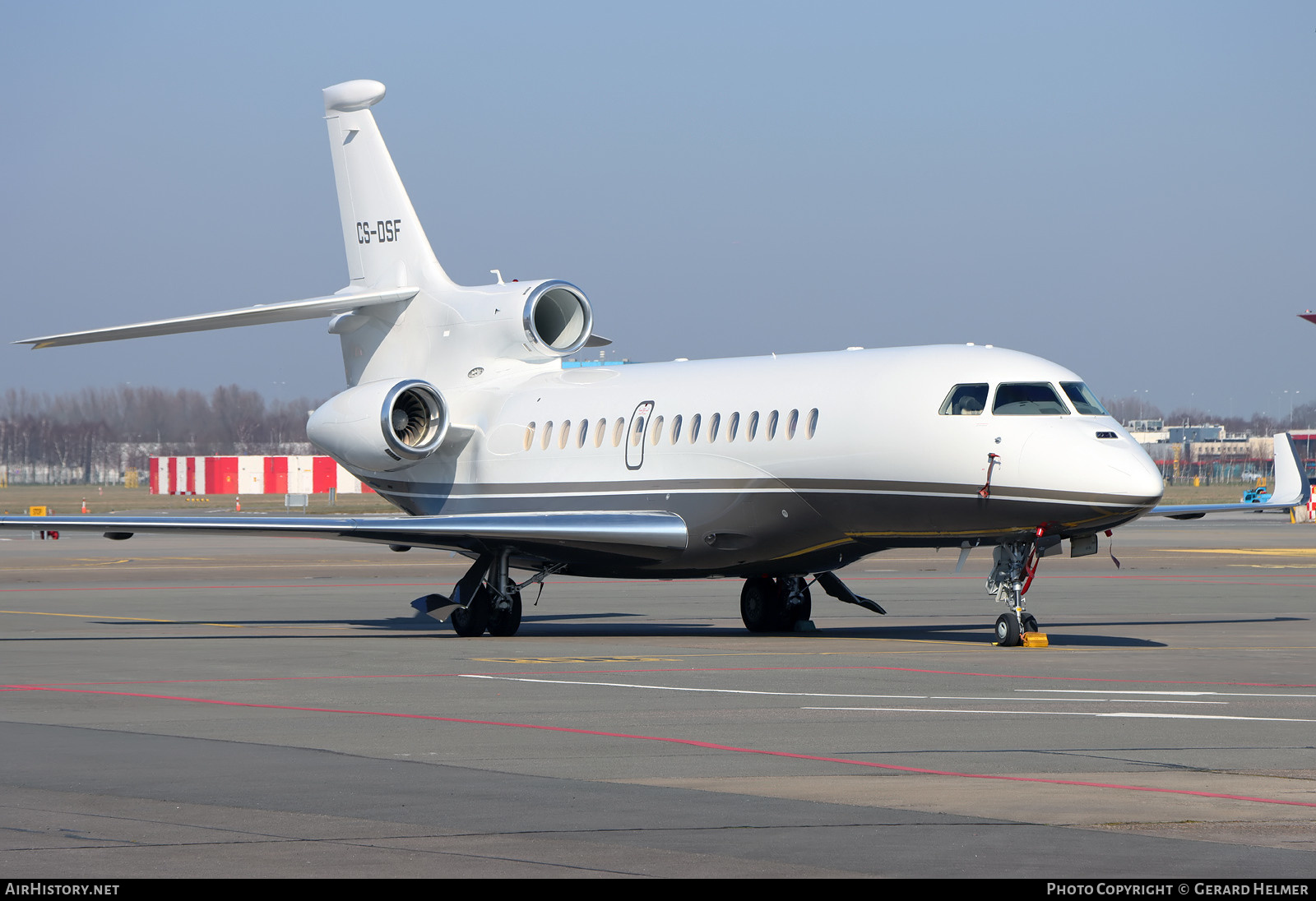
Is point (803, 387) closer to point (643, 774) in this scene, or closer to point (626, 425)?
point (626, 425)

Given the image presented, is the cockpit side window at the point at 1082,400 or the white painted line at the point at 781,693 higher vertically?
the cockpit side window at the point at 1082,400

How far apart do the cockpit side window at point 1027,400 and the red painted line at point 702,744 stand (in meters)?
9.01

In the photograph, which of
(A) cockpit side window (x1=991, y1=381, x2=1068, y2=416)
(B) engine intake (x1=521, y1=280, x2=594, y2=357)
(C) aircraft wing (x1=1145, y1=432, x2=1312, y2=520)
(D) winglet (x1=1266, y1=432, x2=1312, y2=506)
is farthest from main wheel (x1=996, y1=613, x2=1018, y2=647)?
(B) engine intake (x1=521, y1=280, x2=594, y2=357)

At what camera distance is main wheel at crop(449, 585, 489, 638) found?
78.3 ft

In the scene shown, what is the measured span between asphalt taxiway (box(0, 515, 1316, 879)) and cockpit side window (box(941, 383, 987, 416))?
2.84 metres

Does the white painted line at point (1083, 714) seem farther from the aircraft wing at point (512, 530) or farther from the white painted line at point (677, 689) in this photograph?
the aircraft wing at point (512, 530)

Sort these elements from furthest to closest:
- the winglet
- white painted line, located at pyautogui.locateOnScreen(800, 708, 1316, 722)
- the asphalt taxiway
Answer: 1. the winglet
2. white painted line, located at pyautogui.locateOnScreen(800, 708, 1316, 722)
3. the asphalt taxiway

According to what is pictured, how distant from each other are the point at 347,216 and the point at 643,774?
20945 millimetres

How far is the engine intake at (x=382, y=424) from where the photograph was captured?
26.3 meters

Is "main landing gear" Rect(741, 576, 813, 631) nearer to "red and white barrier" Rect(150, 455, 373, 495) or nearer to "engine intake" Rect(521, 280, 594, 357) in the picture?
"engine intake" Rect(521, 280, 594, 357)

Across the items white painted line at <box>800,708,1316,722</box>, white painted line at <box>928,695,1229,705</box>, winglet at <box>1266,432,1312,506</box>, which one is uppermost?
white painted line at <box>800,708,1316,722</box>

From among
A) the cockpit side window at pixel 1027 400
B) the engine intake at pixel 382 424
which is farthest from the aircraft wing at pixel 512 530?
the cockpit side window at pixel 1027 400

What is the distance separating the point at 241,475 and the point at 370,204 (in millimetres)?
96490

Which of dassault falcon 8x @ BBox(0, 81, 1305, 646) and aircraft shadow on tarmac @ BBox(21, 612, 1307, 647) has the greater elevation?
dassault falcon 8x @ BBox(0, 81, 1305, 646)
